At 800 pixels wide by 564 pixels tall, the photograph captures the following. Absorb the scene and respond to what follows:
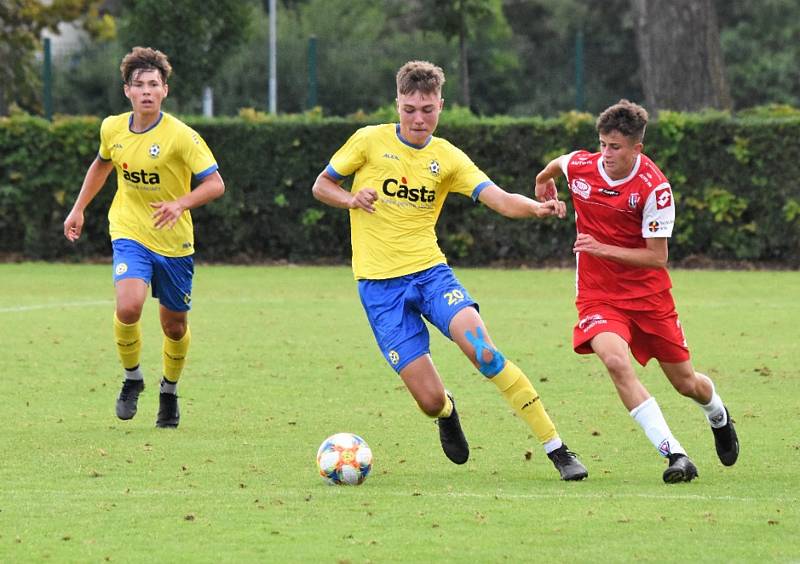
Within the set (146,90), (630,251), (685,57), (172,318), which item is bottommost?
(172,318)

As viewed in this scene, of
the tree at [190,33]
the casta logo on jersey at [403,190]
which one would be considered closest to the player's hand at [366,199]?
the casta logo on jersey at [403,190]

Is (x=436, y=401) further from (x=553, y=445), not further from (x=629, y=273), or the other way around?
(x=629, y=273)

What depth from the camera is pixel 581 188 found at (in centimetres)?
766

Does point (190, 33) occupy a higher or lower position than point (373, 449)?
higher

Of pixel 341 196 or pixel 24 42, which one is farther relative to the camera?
pixel 24 42

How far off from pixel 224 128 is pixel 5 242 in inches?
146

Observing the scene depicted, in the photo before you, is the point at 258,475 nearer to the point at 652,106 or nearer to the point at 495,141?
the point at 495,141

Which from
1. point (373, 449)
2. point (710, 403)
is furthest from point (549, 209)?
point (373, 449)

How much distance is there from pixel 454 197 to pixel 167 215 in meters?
12.4

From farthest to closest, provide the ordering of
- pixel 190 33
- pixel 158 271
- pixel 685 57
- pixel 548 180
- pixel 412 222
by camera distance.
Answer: pixel 190 33 < pixel 685 57 < pixel 158 271 < pixel 548 180 < pixel 412 222

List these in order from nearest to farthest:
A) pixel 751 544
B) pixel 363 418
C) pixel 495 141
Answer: pixel 751 544 → pixel 363 418 → pixel 495 141

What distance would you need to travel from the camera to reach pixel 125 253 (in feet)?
29.7

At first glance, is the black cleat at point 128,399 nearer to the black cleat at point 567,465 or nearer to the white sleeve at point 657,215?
the black cleat at point 567,465

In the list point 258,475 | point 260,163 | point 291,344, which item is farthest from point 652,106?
point 258,475
